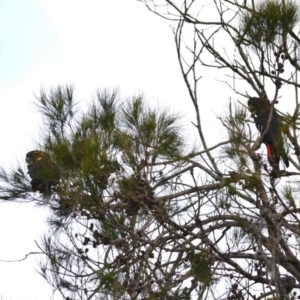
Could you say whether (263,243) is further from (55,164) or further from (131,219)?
(55,164)

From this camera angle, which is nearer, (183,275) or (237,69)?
(183,275)

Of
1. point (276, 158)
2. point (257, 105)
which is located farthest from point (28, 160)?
point (276, 158)

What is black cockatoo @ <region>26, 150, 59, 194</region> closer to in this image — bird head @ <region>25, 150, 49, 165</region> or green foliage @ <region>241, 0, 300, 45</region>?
bird head @ <region>25, 150, 49, 165</region>

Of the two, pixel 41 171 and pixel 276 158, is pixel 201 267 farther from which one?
pixel 41 171

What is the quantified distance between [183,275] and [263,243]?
0.41 meters

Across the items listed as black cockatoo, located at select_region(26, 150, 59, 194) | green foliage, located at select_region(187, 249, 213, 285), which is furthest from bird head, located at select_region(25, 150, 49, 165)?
green foliage, located at select_region(187, 249, 213, 285)

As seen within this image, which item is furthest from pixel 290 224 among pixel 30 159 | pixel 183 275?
pixel 30 159

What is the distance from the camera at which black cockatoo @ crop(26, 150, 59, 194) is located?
145 inches

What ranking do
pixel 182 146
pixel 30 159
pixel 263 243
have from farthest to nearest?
pixel 30 159, pixel 182 146, pixel 263 243

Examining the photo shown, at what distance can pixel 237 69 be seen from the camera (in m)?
4.01

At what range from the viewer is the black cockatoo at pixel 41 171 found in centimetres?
368

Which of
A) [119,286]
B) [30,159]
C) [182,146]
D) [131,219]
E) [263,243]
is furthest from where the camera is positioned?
[30,159]

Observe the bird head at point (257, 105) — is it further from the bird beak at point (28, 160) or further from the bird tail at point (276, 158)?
the bird beak at point (28, 160)

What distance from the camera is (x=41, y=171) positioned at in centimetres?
381
